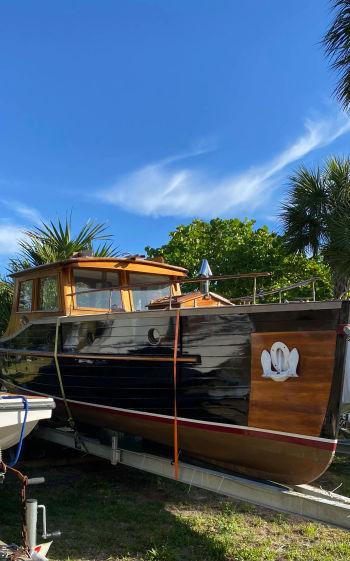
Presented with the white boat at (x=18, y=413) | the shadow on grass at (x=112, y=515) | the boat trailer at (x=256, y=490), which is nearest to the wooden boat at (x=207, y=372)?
the boat trailer at (x=256, y=490)

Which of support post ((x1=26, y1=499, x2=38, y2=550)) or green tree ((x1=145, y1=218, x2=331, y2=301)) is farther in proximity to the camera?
green tree ((x1=145, y1=218, x2=331, y2=301))

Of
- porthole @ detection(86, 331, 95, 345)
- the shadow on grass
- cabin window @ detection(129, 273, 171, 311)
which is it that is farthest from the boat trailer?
cabin window @ detection(129, 273, 171, 311)

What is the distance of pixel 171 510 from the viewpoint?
5.30 metres

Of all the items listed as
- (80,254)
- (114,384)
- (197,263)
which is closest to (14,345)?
(80,254)

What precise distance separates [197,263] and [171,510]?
10.5m

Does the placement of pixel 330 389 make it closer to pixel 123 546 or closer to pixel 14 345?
pixel 123 546

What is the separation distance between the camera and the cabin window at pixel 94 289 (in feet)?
21.4

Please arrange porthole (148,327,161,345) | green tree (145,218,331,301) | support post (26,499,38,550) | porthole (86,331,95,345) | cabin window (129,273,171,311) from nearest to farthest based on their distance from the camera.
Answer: support post (26,499,38,550), porthole (148,327,161,345), porthole (86,331,95,345), cabin window (129,273,171,311), green tree (145,218,331,301)

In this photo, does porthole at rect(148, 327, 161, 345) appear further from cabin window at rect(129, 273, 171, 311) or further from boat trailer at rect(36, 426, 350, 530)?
cabin window at rect(129, 273, 171, 311)

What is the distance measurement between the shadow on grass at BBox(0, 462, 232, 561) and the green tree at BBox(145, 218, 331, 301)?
7526 millimetres

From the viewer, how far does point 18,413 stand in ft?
13.5

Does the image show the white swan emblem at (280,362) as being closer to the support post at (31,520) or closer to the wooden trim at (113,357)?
the wooden trim at (113,357)

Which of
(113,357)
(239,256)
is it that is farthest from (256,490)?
(239,256)

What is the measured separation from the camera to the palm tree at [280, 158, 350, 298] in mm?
9711
